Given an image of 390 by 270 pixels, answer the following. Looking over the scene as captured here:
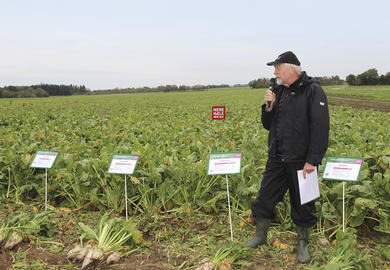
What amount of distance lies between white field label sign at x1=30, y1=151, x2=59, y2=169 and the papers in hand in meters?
3.52

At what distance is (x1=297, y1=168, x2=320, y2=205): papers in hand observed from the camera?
3.24m

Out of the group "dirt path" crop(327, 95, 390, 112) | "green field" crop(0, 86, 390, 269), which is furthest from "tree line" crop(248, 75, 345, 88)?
"green field" crop(0, 86, 390, 269)

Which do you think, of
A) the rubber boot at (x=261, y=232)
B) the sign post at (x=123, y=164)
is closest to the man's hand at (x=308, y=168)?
the rubber boot at (x=261, y=232)

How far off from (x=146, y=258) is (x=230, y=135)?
20.1 feet

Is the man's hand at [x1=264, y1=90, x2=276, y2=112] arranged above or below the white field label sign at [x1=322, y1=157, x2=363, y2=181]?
above

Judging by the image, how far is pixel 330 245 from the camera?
143 inches

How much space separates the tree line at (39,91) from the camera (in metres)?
65.6

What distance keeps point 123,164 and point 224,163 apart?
56.7 inches

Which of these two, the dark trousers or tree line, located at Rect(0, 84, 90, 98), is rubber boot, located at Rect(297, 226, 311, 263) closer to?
the dark trousers

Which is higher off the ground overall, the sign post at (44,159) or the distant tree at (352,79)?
the distant tree at (352,79)

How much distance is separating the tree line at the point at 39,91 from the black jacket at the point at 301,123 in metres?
73.0

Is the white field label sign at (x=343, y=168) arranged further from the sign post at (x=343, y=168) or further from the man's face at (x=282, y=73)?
the man's face at (x=282, y=73)

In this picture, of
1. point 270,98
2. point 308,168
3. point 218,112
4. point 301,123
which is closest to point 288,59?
point 270,98

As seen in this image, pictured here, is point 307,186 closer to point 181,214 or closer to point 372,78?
point 181,214
